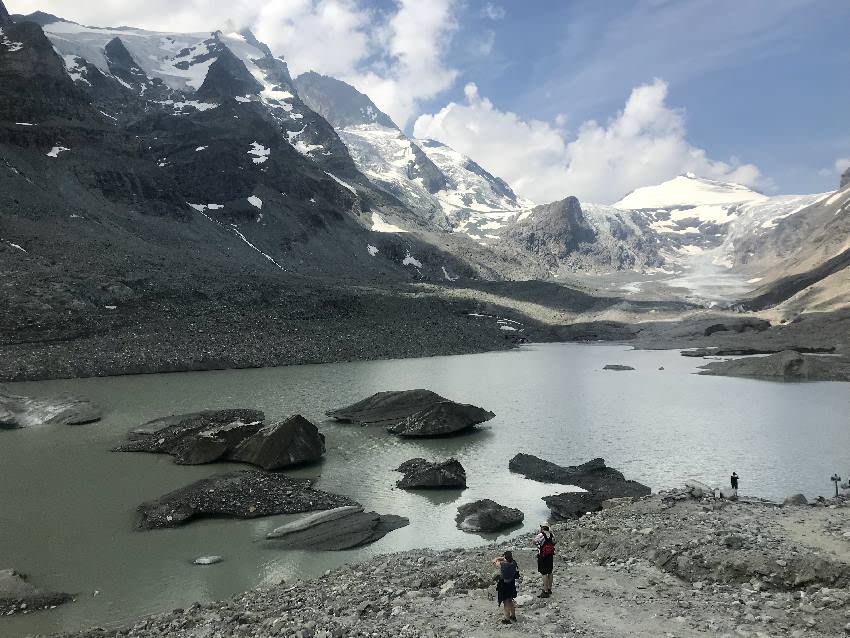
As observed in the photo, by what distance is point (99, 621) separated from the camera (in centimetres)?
1731

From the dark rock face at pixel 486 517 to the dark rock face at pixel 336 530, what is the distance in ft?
8.16

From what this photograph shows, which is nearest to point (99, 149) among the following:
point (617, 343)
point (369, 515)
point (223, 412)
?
point (223, 412)

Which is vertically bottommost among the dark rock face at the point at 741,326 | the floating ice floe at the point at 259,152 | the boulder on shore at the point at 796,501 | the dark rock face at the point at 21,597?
the dark rock face at the point at 21,597

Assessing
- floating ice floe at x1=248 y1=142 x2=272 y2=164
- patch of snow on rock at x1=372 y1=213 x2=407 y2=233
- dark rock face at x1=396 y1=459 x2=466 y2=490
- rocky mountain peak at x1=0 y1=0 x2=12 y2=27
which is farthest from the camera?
patch of snow on rock at x1=372 y1=213 x2=407 y2=233

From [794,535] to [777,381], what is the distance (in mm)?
59423

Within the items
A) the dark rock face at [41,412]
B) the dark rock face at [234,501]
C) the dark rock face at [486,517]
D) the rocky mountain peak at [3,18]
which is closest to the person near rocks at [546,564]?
the dark rock face at [486,517]

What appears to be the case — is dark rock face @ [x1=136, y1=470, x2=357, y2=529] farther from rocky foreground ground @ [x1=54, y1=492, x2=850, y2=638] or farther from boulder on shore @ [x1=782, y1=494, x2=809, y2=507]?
boulder on shore @ [x1=782, y1=494, x2=809, y2=507]

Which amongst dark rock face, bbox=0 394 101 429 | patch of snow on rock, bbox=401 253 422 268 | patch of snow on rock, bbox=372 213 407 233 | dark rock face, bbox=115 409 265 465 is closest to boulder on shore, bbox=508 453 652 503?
dark rock face, bbox=115 409 265 465

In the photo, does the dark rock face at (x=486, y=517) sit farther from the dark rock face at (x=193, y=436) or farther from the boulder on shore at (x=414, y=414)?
the boulder on shore at (x=414, y=414)

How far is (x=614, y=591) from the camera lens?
50.3ft

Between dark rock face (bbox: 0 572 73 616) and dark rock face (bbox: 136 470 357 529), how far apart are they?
6014 millimetres

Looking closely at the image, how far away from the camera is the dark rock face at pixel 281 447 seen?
112ft

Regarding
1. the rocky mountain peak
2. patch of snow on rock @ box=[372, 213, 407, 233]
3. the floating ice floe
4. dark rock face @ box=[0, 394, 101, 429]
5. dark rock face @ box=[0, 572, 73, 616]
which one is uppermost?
the rocky mountain peak

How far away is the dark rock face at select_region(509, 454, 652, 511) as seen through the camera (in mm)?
28656
